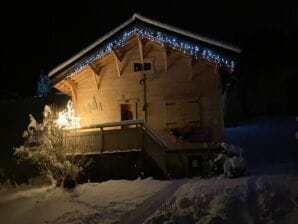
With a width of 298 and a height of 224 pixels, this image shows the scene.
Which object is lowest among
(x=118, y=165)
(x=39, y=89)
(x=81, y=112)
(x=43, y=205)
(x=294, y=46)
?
(x=43, y=205)

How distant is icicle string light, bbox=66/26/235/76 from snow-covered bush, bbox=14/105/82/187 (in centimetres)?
349

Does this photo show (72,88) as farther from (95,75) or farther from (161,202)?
(161,202)

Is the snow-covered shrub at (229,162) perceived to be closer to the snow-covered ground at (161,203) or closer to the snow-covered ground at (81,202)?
the snow-covered ground at (161,203)

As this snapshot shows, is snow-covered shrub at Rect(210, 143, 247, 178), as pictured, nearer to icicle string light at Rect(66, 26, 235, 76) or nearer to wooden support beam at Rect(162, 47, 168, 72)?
icicle string light at Rect(66, 26, 235, 76)

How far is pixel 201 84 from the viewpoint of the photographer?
19375 millimetres

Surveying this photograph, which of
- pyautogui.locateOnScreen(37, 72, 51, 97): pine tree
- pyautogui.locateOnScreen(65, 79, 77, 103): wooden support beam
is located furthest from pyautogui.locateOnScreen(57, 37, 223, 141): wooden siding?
pyautogui.locateOnScreen(37, 72, 51, 97): pine tree

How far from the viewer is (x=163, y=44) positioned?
63.4ft

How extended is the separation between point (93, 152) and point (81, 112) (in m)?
4.42

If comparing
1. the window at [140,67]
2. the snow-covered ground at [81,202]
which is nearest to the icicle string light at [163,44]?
the window at [140,67]

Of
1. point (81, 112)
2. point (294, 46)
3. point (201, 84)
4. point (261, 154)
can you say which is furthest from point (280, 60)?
point (81, 112)

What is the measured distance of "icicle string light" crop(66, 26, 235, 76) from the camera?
1816cm

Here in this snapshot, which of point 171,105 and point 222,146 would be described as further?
point 171,105

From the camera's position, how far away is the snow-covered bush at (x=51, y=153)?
15.9 m

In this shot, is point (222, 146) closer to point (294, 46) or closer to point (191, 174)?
point (191, 174)
